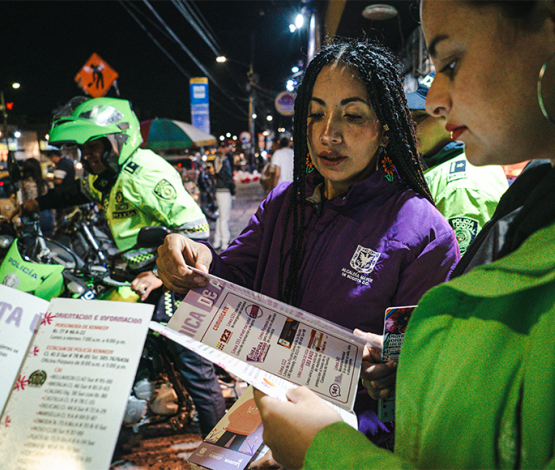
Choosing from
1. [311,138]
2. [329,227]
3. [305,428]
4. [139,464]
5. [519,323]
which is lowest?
[139,464]

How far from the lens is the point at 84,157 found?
2.99 m

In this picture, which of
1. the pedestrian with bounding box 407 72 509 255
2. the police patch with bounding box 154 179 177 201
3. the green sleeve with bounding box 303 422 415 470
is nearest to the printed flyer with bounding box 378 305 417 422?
the green sleeve with bounding box 303 422 415 470

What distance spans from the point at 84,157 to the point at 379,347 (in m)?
2.70

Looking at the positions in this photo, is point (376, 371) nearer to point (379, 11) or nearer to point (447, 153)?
point (447, 153)

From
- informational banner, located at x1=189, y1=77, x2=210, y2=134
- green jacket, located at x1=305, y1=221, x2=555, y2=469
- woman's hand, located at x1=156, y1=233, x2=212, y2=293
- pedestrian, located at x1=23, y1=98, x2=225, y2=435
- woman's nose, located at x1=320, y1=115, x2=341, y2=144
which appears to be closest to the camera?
green jacket, located at x1=305, y1=221, x2=555, y2=469

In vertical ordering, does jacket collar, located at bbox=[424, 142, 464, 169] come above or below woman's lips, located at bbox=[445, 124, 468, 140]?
above

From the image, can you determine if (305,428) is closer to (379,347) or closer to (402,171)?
(379,347)

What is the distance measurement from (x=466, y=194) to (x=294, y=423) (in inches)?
76.0

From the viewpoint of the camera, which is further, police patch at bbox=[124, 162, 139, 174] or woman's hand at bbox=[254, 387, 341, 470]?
police patch at bbox=[124, 162, 139, 174]

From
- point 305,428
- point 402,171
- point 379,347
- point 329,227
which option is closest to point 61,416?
point 305,428

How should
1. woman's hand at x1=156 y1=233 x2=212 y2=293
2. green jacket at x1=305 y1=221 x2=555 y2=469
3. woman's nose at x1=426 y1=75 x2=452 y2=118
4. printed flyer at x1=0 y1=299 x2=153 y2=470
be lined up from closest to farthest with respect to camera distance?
green jacket at x1=305 y1=221 x2=555 y2=469, printed flyer at x1=0 y1=299 x2=153 y2=470, woman's nose at x1=426 y1=75 x2=452 y2=118, woman's hand at x1=156 y1=233 x2=212 y2=293

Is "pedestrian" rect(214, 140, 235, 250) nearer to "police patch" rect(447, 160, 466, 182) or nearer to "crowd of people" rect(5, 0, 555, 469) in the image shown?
"crowd of people" rect(5, 0, 555, 469)

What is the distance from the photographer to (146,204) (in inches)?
114

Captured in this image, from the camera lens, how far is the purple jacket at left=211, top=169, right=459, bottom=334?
53.0 inches
